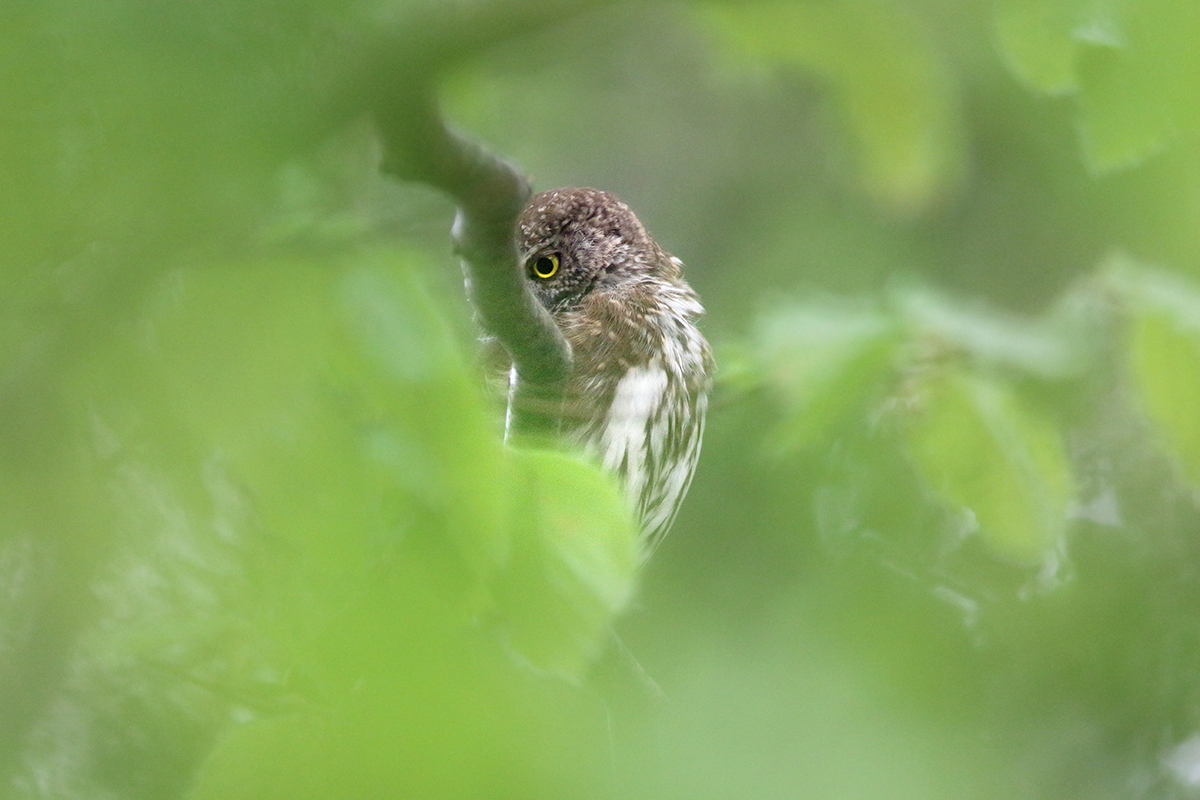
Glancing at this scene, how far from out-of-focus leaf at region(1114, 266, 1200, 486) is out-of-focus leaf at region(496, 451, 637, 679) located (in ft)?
5.33

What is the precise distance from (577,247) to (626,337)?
1.19ft

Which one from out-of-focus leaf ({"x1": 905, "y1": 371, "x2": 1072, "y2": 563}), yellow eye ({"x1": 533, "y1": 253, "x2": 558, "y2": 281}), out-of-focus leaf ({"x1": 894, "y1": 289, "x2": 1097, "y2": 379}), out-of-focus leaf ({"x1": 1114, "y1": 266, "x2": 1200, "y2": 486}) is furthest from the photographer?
yellow eye ({"x1": 533, "y1": 253, "x2": 558, "y2": 281})

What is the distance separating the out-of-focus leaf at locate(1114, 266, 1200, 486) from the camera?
206cm

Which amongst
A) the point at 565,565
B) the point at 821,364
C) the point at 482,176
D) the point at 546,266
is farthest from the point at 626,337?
the point at 565,565

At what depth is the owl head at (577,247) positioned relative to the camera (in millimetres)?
3100

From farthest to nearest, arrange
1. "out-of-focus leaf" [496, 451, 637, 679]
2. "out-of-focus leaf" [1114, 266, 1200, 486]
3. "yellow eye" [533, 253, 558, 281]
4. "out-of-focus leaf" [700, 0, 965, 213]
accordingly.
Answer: "yellow eye" [533, 253, 558, 281]
"out-of-focus leaf" [1114, 266, 1200, 486]
"out-of-focus leaf" [700, 0, 965, 213]
"out-of-focus leaf" [496, 451, 637, 679]

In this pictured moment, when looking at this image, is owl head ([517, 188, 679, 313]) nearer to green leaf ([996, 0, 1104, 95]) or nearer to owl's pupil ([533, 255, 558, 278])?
owl's pupil ([533, 255, 558, 278])

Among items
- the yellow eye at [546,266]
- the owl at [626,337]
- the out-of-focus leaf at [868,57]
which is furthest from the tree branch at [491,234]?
the yellow eye at [546,266]

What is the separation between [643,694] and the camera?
114 cm

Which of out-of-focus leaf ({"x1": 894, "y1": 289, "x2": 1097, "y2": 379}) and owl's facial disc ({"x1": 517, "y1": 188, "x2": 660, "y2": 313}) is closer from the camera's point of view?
out-of-focus leaf ({"x1": 894, "y1": 289, "x2": 1097, "y2": 379})

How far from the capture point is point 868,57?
134 centimetres

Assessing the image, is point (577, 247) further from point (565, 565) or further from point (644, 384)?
point (565, 565)

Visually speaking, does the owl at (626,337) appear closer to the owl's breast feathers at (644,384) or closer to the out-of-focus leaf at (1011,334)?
the owl's breast feathers at (644,384)

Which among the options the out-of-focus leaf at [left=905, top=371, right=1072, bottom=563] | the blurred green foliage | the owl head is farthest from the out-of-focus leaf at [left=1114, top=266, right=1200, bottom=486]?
the owl head
